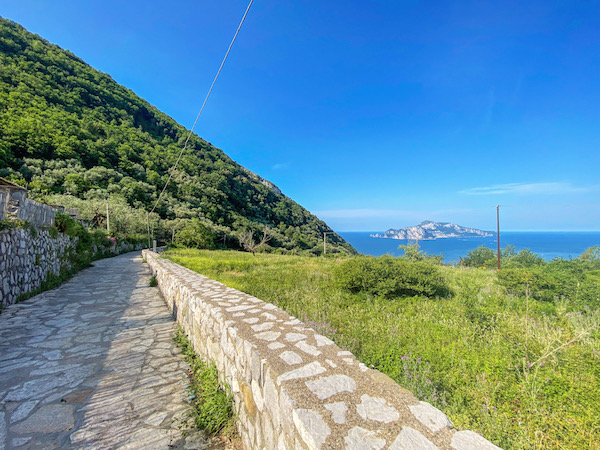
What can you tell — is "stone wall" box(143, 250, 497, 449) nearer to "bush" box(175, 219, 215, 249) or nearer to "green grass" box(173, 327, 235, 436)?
"green grass" box(173, 327, 235, 436)

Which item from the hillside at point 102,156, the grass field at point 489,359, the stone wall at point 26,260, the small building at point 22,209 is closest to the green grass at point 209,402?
the grass field at point 489,359

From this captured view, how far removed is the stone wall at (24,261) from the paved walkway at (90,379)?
0.50m

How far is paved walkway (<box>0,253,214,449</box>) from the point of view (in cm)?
199

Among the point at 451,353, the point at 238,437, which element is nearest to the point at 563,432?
the point at 451,353

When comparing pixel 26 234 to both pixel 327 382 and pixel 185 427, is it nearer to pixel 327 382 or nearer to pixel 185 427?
pixel 185 427

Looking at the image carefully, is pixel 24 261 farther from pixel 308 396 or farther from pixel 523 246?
pixel 523 246

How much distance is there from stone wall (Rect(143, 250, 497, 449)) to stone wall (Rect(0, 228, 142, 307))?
557 centimetres

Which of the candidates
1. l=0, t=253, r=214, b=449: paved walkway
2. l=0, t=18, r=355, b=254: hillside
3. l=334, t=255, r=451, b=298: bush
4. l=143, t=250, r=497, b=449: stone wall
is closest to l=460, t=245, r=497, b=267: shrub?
l=334, t=255, r=451, b=298: bush

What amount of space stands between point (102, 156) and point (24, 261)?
126ft

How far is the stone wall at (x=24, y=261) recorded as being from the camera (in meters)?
5.05

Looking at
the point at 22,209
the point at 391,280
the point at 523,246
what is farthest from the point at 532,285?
the point at 523,246

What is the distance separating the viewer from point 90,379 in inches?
Answer: 108

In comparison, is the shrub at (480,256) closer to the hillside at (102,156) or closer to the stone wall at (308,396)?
the stone wall at (308,396)

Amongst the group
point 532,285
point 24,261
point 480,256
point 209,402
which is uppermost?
point 480,256
